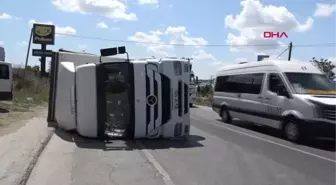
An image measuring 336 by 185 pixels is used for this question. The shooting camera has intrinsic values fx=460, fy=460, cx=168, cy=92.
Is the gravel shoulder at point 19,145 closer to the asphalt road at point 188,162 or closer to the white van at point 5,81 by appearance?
the asphalt road at point 188,162

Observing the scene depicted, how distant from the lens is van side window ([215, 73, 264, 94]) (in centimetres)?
1586

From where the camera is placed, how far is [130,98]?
40.2ft

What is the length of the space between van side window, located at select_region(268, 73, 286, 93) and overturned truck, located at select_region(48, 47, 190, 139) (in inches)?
126

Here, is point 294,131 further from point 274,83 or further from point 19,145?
point 19,145

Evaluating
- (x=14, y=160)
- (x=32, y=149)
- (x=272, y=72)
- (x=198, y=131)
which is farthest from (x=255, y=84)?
(x=14, y=160)

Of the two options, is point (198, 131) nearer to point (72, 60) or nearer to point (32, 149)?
point (72, 60)

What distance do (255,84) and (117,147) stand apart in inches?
258

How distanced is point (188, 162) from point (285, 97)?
18.2 feet

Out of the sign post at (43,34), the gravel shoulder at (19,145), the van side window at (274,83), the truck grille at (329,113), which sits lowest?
the gravel shoulder at (19,145)

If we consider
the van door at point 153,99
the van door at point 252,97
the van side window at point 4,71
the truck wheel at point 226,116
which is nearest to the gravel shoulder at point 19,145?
the van door at point 153,99

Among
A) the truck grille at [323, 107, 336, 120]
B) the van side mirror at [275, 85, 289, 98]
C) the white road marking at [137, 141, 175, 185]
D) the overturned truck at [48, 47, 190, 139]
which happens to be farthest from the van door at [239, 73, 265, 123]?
the white road marking at [137, 141, 175, 185]

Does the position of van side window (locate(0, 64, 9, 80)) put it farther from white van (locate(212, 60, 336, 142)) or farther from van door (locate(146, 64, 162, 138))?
van door (locate(146, 64, 162, 138))

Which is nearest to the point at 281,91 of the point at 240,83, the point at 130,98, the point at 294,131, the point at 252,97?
the point at 294,131

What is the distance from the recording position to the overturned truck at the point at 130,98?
12.2 m
